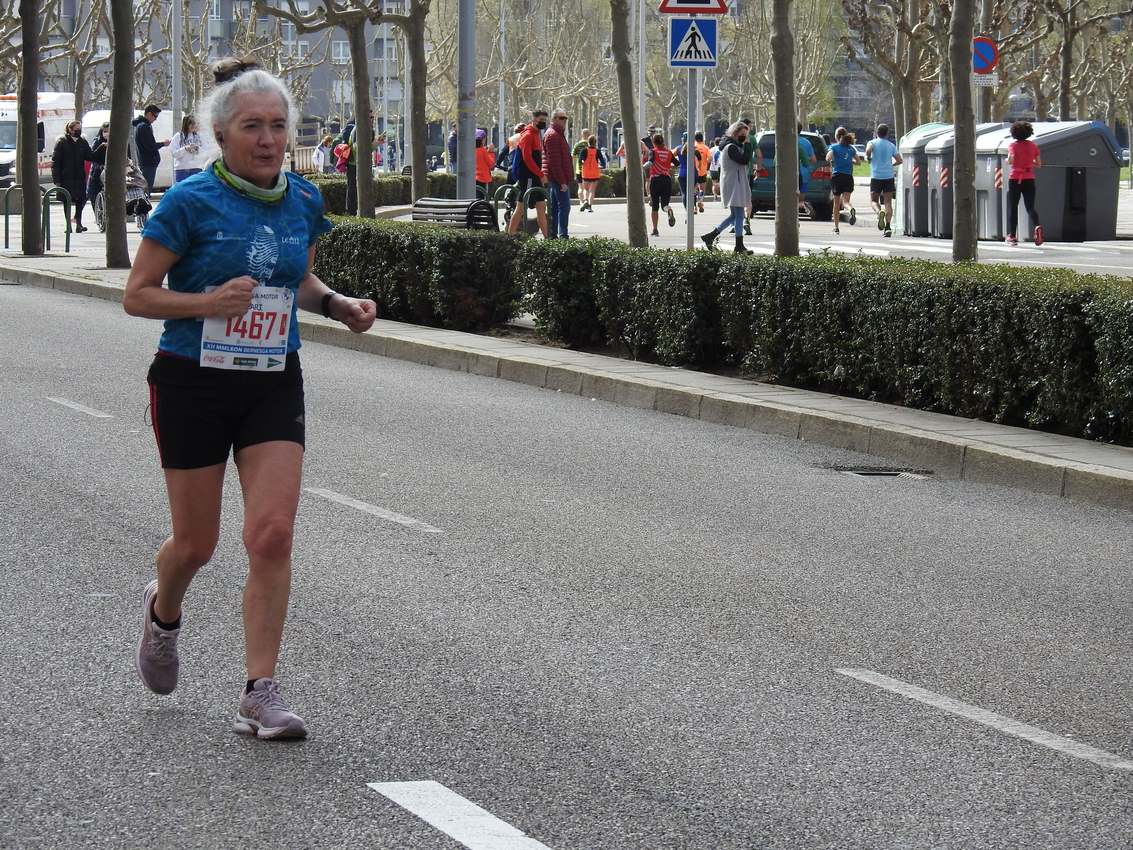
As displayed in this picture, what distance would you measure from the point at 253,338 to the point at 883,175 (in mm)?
28702

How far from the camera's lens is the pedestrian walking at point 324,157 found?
5538 centimetres

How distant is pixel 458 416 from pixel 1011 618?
605 centimetres

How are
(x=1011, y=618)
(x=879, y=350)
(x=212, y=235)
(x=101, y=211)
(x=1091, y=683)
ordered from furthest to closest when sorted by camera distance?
(x=101, y=211)
(x=879, y=350)
(x=1011, y=618)
(x=1091, y=683)
(x=212, y=235)

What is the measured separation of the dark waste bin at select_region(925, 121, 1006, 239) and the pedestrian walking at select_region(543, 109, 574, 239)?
612cm

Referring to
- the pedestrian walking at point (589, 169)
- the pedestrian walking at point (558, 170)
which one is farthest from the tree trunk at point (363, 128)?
the pedestrian walking at point (589, 169)

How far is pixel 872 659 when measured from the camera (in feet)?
20.7

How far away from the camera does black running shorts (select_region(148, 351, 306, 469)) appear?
5.10 meters

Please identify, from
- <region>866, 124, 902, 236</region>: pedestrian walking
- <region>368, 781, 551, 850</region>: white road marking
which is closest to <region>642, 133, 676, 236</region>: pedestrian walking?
<region>866, 124, 902, 236</region>: pedestrian walking

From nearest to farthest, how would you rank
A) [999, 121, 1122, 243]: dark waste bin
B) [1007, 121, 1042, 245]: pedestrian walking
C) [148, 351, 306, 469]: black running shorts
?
[148, 351, 306, 469]: black running shorts → [1007, 121, 1042, 245]: pedestrian walking → [999, 121, 1122, 243]: dark waste bin

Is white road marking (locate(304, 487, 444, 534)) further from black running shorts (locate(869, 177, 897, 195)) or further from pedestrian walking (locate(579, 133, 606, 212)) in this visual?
pedestrian walking (locate(579, 133, 606, 212))

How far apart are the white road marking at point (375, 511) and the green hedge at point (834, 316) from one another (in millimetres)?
3761

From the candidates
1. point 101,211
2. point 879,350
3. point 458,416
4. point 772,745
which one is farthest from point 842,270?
point 101,211

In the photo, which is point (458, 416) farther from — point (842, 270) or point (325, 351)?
point (325, 351)

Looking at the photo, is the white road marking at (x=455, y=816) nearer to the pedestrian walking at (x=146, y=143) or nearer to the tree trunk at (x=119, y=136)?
the tree trunk at (x=119, y=136)
